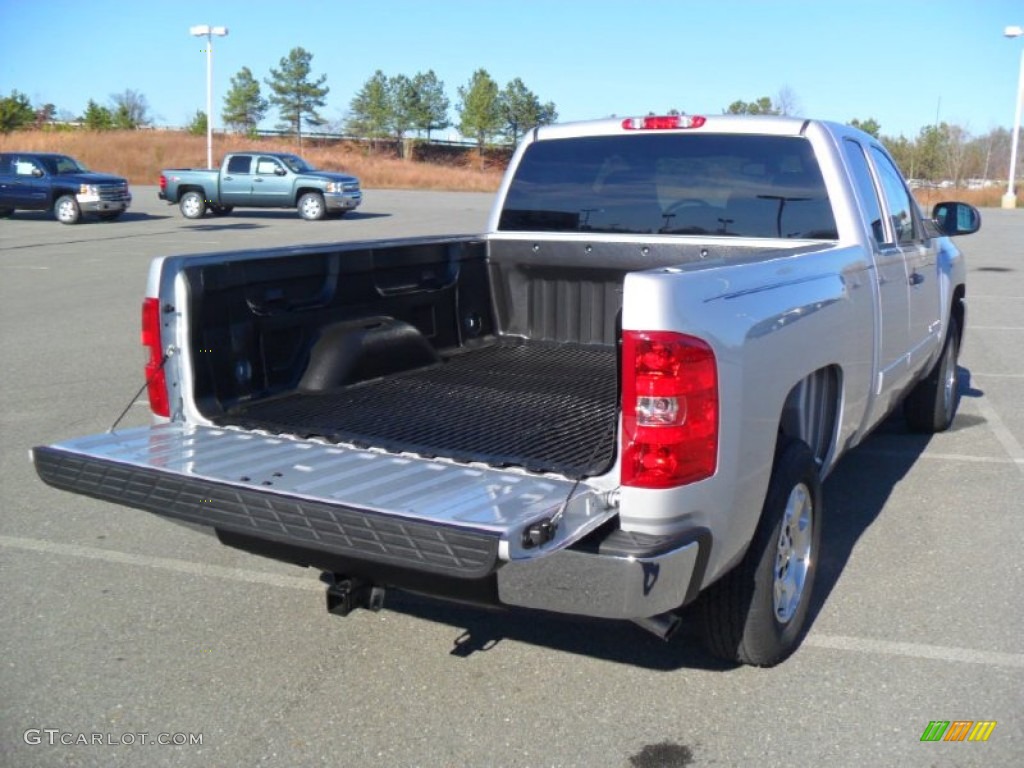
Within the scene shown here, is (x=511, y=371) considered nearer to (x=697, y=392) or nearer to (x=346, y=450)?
(x=346, y=450)

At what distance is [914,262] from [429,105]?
296 feet

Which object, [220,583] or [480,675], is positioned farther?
[220,583]

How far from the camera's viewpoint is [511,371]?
5.15m

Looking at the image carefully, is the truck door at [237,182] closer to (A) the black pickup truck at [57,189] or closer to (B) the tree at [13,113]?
(A) the black pickup truck at [57,189]

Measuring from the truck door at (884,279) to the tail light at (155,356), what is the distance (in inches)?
118

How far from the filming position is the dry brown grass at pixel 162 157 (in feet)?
178

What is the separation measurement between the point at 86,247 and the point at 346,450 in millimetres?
19224

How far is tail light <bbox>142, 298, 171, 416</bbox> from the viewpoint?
12.6 ft

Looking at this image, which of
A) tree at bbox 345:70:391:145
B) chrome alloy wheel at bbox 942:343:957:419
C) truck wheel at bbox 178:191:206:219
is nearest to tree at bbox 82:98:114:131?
tree at bbox 345:70:391:145

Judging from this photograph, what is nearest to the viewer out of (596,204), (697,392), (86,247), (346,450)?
(697,392)

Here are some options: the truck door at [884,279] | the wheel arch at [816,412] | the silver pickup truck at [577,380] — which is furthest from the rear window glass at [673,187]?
the wheel arch at [816,412]

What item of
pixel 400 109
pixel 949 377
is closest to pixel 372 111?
pixel 400 109

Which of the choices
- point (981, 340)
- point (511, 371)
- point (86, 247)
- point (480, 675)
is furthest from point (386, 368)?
point (86, 247)

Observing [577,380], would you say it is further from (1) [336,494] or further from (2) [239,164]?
(2) [239,164]
